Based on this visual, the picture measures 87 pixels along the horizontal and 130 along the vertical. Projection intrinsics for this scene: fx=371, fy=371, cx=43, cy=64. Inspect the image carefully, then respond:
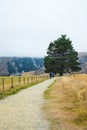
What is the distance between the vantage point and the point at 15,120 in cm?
1438

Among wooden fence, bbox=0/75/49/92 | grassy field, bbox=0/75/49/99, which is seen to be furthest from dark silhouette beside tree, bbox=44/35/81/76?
grassy field, bbox=0/75/49/99

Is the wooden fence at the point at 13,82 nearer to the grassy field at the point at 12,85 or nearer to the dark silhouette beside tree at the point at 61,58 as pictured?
the grassy field at the point at 12,85

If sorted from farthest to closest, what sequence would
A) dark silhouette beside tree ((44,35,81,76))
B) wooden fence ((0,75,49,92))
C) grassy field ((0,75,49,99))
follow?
dark silhouette beside tree ((44,35,81,76)), wooden fence ((0,75,49,92)), grassy field ((0,75,49,99))

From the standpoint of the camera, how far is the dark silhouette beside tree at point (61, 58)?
109m

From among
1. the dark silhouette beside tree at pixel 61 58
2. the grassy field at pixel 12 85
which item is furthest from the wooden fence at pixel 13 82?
the dark silhouette beside tree at pixel 61 58

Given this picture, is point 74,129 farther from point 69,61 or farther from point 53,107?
point 69,61

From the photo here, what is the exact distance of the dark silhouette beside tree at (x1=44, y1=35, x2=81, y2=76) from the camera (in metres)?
109

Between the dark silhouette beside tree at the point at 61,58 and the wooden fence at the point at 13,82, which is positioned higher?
the dark silhouette beside tree at the point at 61,58

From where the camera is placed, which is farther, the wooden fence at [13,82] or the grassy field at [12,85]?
the wooden fence at [13,82]

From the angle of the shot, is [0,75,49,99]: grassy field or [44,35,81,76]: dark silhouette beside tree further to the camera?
[44,35,81,76]: dark silhouette beside tree

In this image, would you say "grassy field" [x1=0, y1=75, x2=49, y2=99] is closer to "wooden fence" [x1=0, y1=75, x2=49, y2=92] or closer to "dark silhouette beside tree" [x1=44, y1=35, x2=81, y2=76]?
"wooden fence" [x1=0, y1=75, x2=49, y2=92]

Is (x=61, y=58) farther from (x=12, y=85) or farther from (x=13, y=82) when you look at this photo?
(x=12, y=85)

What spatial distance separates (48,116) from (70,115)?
3.12 ft

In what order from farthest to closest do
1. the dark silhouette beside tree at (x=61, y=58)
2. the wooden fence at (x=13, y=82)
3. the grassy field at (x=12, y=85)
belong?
the dark silhouette beside tree at (x=61, y=58) < the wooden fence at (x=13, y=82) < the grassy field at (x=12, y=85)
